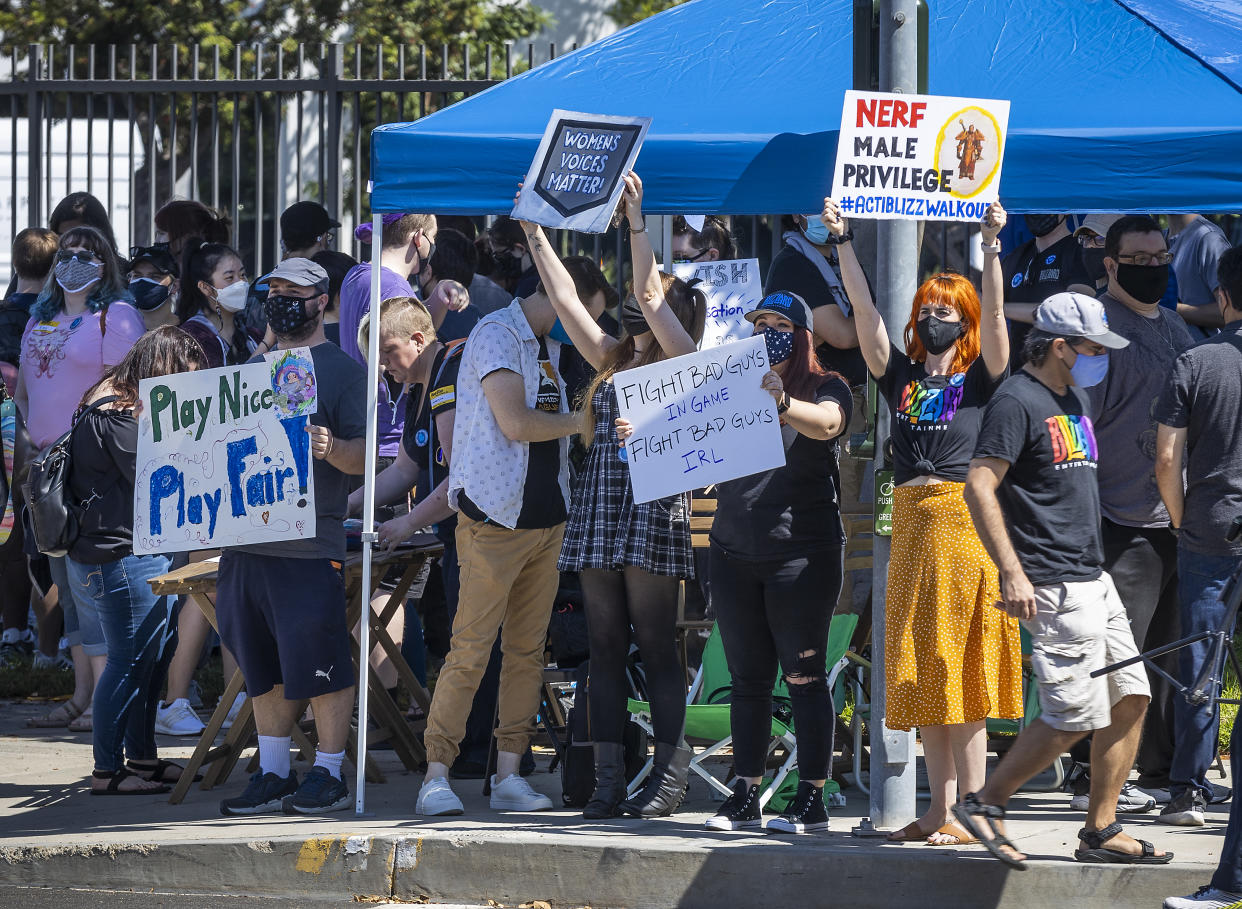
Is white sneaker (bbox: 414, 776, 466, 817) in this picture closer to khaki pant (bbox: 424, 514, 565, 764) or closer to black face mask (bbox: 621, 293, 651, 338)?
khaki pant (bbox: 424, 514, 565, 764)

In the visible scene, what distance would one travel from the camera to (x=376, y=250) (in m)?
6.48

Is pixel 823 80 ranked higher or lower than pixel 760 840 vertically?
higher

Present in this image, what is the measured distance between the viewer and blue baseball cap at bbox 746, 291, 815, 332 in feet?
19.9

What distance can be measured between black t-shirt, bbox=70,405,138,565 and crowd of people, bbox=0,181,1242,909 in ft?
0.04

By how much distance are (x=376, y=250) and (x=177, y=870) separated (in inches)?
92.9

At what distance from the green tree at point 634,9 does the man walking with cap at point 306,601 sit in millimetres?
12004

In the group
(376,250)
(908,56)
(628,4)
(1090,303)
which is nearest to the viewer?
(1090,303)

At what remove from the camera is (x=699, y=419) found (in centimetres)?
604

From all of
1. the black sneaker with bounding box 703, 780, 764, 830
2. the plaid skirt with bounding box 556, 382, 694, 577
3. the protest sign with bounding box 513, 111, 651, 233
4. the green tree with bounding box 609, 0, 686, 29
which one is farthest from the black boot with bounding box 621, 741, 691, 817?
the green tree with bounding box 609, 0, 686, 29

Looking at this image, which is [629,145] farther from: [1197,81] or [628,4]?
[628,4]

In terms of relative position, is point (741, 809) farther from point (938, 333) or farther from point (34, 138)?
point (34, 138)

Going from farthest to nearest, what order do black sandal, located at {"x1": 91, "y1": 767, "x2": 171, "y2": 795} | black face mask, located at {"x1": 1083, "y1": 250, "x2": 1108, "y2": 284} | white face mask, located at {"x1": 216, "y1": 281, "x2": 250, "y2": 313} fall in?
white face mask, located at {"x1": 216, "y1": 281, "x2": 250, "y2": 313}, black face mask, located at {"x1": 1083, "y1": 250, "x2": 1108, "y2": 284}, black sandal, located at {"x1": 91, "y1": 767, "x2": 171, "y2": 795}

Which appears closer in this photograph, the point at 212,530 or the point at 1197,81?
the point at 1197,81

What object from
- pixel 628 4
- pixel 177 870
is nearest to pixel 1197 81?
pixel 177 870
